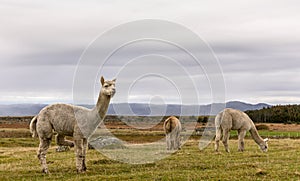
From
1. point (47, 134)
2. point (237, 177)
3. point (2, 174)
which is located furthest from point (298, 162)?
point (2, 174)

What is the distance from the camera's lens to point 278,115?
456ft

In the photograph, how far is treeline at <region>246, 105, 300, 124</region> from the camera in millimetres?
132750

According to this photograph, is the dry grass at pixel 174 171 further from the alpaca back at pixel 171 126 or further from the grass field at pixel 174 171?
the alpaca back at pixel 171 126

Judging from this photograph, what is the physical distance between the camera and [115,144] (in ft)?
115

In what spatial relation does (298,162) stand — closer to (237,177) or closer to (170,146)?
(237,177)

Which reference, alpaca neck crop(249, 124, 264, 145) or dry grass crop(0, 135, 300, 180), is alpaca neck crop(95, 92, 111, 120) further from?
alpaca neck crop(249, 124, 264, 145)

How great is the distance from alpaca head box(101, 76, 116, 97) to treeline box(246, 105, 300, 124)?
118498mm

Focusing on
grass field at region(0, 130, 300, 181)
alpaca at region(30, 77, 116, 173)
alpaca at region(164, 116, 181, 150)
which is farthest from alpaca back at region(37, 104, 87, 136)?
alpaca at region(164, 116, 181, 150)

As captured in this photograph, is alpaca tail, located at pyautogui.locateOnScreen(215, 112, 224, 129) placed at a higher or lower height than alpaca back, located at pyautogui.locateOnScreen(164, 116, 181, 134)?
higher

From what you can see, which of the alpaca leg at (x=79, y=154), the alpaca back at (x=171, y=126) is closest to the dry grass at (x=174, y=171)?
the alpaca leg at (x=79, y=154)

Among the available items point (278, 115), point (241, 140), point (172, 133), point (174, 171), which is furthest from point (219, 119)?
point (278, 115)

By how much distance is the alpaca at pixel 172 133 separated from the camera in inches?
1246

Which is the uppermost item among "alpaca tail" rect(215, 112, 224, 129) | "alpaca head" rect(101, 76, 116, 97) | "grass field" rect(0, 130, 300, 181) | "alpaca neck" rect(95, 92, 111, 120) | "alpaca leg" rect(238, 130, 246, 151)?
"alpaca head" rect(101, 76, 116, 97)

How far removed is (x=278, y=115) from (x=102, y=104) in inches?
5086
